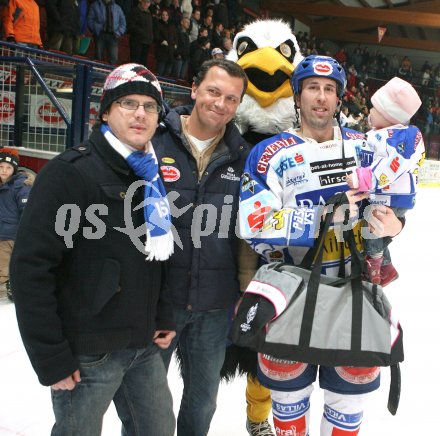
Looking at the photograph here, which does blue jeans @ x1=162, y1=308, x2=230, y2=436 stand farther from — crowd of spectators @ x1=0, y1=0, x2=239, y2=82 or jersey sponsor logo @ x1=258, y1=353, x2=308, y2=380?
crowd of spectators @ x1=0, y1=0, x2=239, y2=82

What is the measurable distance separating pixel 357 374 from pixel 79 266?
0.82 m

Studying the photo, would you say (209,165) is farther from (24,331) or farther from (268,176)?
(24,331)

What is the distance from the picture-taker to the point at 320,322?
127 cm

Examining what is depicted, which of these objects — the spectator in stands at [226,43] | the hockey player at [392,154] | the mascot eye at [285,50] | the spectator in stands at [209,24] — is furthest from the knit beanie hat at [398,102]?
the spectator in stands at [209,24]

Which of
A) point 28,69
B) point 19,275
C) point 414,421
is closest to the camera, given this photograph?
point 19,275

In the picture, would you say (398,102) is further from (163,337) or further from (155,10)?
(155,10)

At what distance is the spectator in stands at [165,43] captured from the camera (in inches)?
326

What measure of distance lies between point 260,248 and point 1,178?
7.84ft

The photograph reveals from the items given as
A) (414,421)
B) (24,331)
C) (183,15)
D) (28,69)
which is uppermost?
(183,15)

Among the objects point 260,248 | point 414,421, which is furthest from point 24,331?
point 414,421

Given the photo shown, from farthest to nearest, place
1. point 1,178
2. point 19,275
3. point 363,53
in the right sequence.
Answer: point 363,53 < point 1,178 < point 19,275

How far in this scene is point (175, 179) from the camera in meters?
1.47

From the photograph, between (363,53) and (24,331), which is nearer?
(24,331)

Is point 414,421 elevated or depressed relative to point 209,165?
depressed
